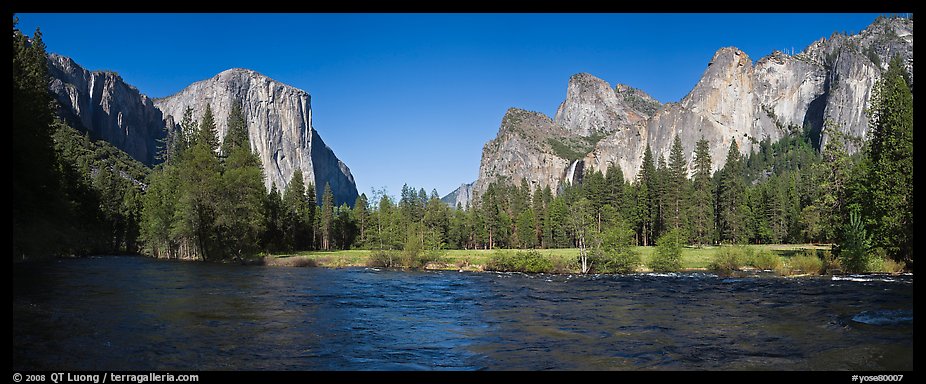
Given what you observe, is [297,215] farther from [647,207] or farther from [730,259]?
[730,259]

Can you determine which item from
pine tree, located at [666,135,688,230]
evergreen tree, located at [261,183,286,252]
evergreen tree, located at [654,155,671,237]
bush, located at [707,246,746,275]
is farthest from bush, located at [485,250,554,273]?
evergreen tree, located at [654,155,671,237]

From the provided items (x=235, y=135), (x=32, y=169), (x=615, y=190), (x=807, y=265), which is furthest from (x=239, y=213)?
(x=615, y=190)

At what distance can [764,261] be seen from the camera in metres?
41.5

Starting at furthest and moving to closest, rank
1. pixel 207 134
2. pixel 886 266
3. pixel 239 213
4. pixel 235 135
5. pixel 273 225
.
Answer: pixel 235 135 → pixel 273 225 → pixel 207 134 → pixel 239 213 → pixel 886 266

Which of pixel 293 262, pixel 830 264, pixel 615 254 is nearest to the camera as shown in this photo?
pixel 830 264

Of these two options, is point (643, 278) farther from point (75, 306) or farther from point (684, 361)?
point (75, 306)

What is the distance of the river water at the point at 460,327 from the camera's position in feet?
39.5

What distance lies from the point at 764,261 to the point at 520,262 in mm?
18938

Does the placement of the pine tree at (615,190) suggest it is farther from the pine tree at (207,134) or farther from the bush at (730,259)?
the pine tree at (207,134)

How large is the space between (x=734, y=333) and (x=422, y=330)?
9.34m

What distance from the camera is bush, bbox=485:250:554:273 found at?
44.1 m

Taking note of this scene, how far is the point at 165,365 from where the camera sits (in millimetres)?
11227

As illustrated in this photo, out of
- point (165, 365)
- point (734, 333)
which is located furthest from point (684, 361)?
point (165, 365)

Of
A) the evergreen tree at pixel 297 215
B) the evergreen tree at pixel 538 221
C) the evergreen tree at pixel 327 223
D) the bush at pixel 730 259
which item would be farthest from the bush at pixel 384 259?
the evergreen tree at pixel 538 221
